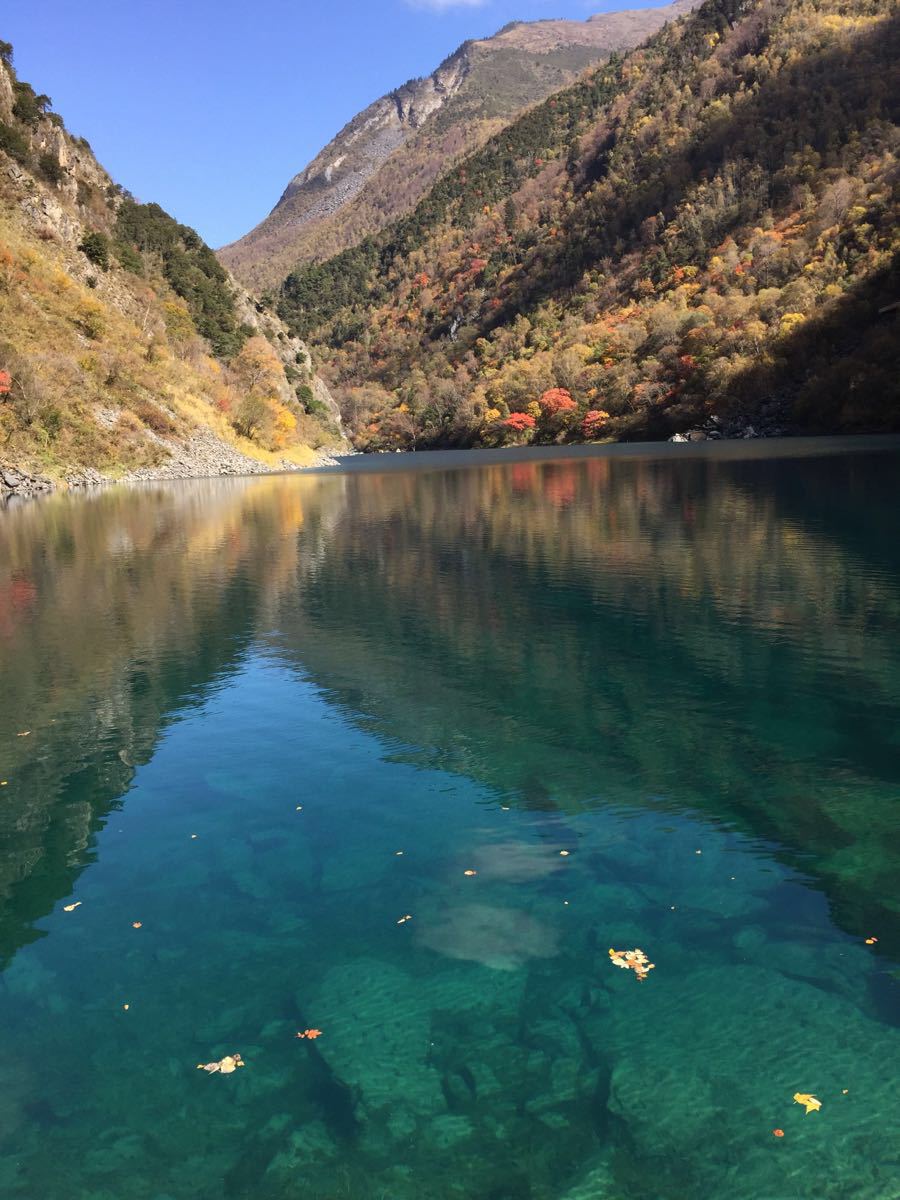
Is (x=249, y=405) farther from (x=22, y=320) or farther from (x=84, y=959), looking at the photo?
(x=84, y=959)

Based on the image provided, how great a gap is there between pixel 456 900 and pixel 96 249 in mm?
82387

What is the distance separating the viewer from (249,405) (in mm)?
80750

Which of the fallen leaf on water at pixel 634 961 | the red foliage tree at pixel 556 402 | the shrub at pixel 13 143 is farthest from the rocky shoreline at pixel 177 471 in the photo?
the red foliage tree at pixel 556 402

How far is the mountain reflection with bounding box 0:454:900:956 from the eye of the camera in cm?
966

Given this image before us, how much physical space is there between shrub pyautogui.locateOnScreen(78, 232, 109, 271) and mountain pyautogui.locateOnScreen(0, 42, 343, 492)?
4.8 inches

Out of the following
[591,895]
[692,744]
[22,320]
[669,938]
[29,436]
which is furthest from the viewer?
[22,320]

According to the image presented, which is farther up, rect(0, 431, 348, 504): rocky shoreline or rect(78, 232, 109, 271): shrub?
rect(78, 232, 109, 271): shrub

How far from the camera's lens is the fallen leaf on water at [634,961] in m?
6.58

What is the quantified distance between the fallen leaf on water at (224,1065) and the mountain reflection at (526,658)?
272 centimetres

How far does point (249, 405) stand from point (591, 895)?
7831 cm

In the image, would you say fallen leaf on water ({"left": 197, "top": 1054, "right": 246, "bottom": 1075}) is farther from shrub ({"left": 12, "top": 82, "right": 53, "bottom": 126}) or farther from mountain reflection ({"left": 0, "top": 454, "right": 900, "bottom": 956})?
shrub ({"left": 12, "top": 82, "right": 53, "bottom": 126})

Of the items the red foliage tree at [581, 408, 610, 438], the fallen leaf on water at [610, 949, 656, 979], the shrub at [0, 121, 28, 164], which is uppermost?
the shrub at [0, 121, 28, 164]

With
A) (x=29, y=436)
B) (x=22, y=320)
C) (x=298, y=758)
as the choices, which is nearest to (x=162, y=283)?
(x=22, y=320)

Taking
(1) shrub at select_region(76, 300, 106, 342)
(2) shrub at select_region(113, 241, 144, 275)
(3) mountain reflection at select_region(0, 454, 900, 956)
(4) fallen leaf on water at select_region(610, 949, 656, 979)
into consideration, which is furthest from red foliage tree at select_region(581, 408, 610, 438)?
(4) fallen leaf on water at select_region(610, 949, 656, 979)
